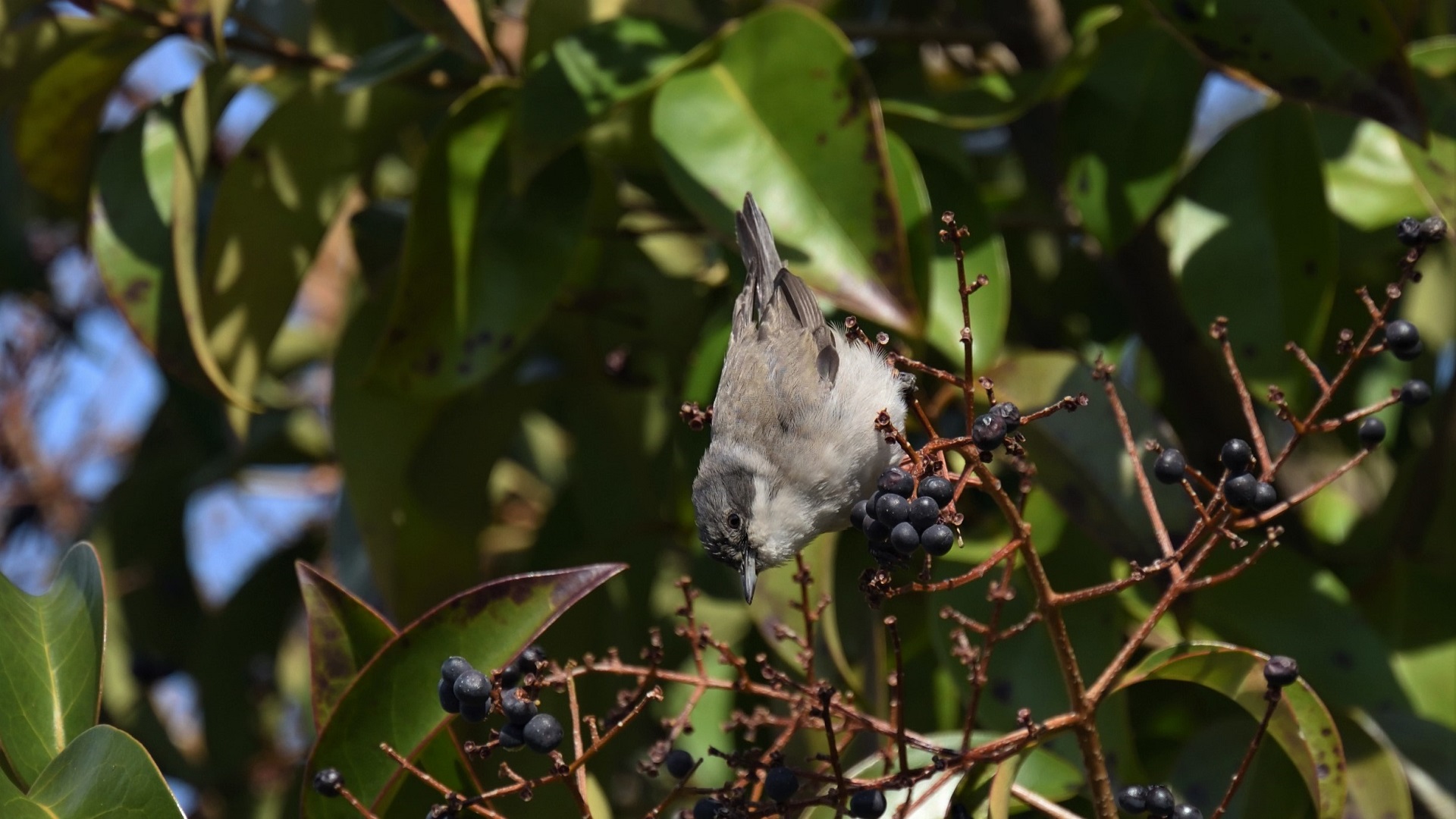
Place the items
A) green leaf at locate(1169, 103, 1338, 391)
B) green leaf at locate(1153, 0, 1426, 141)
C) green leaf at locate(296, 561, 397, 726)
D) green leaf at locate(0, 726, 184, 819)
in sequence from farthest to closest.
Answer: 1. green leaf at locate(1169, 103, 1338, 391)
2. green leaf at locate(1153, 0, 1426, 141)
3. green leaf at locate(296, 561, 397, 726)
4. green leaf at locate(0, 726, 184, 819)

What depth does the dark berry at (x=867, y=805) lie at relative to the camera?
1580 millimetres

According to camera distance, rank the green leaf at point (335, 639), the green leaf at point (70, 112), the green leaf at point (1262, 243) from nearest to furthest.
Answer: the green leaf at point (335, 639) < the green leaf at point (1262, 243) < the green leaf at point (70, 112)

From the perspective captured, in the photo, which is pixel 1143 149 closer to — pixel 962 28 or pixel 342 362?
pixel 962 28

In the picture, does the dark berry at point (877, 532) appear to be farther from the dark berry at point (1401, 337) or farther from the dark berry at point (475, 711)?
the dark berry at point (1401, 337)

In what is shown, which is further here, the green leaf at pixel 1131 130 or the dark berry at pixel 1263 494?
the green leaf at pixel 1131 130

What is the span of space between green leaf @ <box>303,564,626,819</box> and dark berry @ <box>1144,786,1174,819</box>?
0.76 m

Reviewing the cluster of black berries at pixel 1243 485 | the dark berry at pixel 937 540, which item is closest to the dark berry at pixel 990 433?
the dark berry at pixel 937 540

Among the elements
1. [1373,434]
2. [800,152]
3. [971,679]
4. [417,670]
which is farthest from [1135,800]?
[800,152]

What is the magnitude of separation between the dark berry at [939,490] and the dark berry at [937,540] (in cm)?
3

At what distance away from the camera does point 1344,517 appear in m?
3.15

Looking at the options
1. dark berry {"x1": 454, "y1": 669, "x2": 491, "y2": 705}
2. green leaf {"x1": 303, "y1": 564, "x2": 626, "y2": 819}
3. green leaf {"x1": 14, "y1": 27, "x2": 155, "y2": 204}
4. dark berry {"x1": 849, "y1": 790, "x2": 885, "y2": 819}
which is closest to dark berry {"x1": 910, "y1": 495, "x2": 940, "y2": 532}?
dark berry {"x1": 849, "y1": 790, "x2": 885, "y2": 819}

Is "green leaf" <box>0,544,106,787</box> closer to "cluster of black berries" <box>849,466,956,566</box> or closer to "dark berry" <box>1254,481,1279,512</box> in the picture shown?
"cluster of black berries" <box>849,466,956,566</box>

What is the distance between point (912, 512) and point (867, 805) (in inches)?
14.2

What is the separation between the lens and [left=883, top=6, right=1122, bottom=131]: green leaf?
2.39 m
